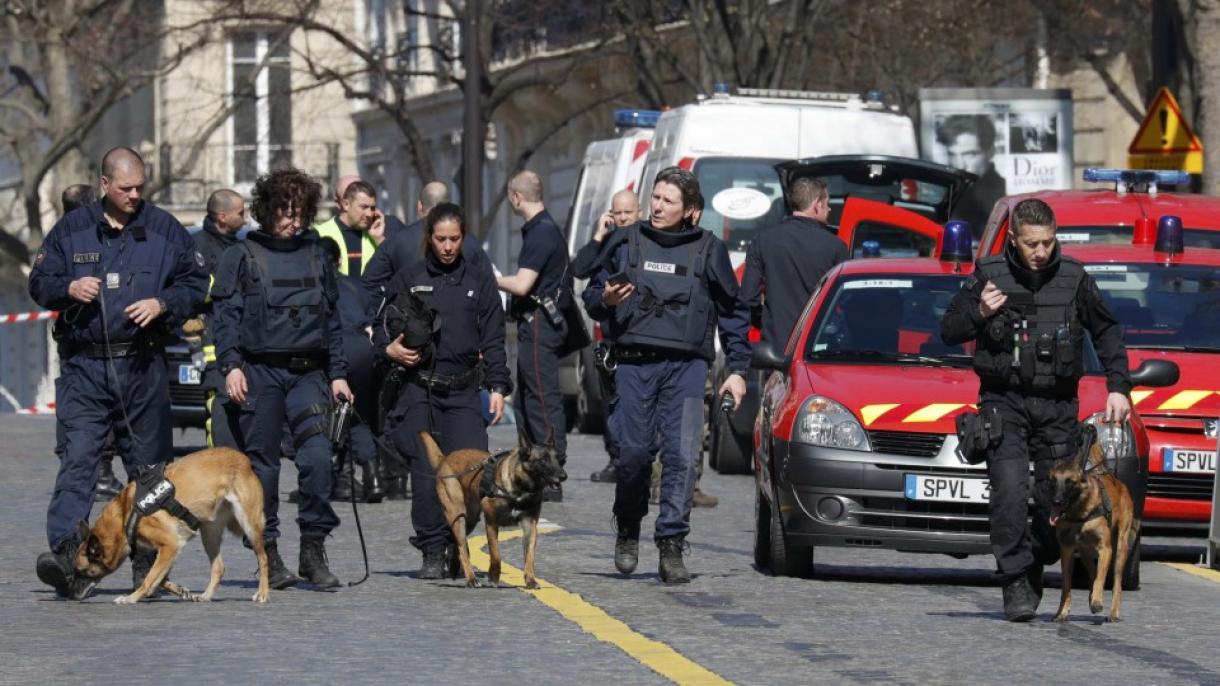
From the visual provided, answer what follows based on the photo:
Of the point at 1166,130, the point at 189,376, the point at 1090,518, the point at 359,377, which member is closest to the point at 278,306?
the point at 1090,518

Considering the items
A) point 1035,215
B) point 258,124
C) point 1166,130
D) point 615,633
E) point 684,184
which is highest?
point 258,124

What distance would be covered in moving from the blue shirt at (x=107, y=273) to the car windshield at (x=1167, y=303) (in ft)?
17.3

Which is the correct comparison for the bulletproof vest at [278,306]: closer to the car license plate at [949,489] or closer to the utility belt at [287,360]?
the utility belt at [287,360]

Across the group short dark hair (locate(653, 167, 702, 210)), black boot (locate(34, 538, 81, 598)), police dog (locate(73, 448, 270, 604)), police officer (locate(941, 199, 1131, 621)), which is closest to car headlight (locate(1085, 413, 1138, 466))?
police officer (locate(941, 199, 1131, 621))

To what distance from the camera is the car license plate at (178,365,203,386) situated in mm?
20938

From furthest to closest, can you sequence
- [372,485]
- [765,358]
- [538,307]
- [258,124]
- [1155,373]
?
1. [258,124]
2. [372,485]
3. [538,307]
4. [765,358]
5. [1155,373]

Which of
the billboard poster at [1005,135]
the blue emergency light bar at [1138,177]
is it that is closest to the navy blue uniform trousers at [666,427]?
the blue emergency light bar at [1138,177]

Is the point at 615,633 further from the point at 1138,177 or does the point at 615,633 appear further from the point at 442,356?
the point at 1138,177

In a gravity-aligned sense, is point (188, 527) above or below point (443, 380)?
below

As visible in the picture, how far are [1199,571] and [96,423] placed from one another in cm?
542

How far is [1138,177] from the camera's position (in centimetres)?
1683

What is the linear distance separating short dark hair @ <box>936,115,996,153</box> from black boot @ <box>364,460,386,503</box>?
15.2 m

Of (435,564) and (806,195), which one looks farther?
(806,195)

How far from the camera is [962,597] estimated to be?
1175 centimetres
